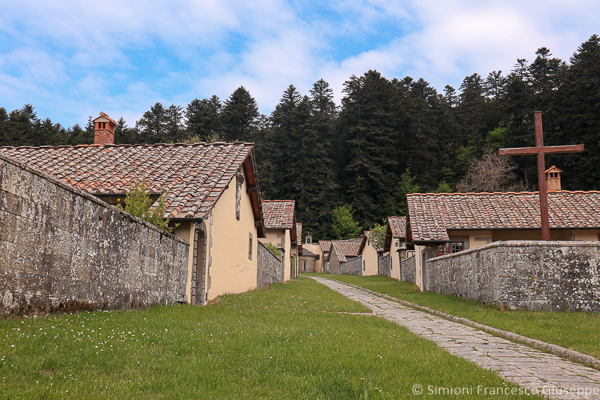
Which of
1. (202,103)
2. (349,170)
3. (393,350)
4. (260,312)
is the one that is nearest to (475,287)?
(260,312)

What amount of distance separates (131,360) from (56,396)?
123 centimetres

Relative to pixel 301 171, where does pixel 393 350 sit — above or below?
below

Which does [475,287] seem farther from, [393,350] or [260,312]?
[393,350]

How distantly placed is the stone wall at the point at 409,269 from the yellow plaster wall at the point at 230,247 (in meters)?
10.0

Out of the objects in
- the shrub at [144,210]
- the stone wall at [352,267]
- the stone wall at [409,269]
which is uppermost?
the shrub at [144,210]

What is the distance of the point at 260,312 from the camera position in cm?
1003

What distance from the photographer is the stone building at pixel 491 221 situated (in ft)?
64.0

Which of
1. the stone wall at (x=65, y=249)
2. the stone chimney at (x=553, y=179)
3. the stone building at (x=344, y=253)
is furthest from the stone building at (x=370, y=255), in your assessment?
the stone wall at (x=65, y=249)

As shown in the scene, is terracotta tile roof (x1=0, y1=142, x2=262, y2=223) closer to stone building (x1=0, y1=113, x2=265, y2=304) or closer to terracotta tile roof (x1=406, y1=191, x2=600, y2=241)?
stone building (x1=0, y1=113, x2=265, y2=304)

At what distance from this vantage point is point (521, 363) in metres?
5.52

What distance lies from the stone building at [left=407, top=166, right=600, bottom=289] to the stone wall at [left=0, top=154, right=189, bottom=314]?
13779mm

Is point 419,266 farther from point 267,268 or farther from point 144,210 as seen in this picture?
point 144,210

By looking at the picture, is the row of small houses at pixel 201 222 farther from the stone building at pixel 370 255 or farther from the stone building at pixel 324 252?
the stone building at pixel 324 252

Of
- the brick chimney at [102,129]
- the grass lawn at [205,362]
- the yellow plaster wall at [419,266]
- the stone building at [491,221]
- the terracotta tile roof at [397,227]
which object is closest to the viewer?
the grass lawn at [205,362]
